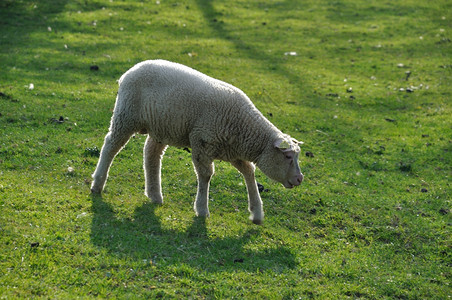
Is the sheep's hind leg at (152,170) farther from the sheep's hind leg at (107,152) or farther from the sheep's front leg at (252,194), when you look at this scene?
the sheep's front leg at (252,194)

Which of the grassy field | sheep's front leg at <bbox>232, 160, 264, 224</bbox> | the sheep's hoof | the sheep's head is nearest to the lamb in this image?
the sheep's head

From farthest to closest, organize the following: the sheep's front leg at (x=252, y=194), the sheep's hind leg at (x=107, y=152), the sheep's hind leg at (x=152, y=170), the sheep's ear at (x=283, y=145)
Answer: the sheep's hind leg at (x=152, y=170) < the sheep's front leg at (x=252, y=194) < the sheep's hind leg at (x=107, y=152) < the sheep's ear at (x=283, y=145)

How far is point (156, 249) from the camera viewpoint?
7008 mm

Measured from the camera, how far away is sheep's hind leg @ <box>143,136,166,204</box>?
8.62 meters

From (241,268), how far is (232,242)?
2.20 ft

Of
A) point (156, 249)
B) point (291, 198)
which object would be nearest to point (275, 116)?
point (291, 198)

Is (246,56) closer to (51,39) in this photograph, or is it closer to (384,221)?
(51,39)

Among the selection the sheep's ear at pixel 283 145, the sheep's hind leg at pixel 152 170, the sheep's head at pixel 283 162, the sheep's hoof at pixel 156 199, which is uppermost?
the sheep's ear at pixel 283 145

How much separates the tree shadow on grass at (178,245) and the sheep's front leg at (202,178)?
0.76ft

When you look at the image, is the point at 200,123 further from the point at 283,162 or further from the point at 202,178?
the point at 283,162

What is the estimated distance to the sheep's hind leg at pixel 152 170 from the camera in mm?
8617

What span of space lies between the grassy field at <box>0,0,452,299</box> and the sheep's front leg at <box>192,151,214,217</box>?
25 cm

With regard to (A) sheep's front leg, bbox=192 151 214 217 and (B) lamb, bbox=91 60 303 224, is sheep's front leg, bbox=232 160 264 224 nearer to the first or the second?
(B) lamb, bbox=91 60 303 224

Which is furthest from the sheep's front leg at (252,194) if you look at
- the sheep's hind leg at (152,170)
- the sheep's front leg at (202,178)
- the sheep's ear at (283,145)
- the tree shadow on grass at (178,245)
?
the sheep's hind leg at (152,170)
